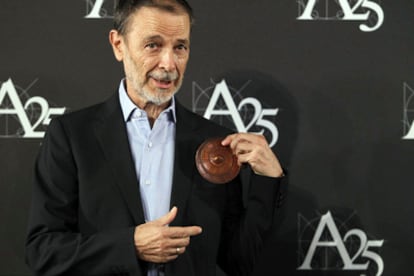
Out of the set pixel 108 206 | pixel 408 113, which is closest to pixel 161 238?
pixel 108 206

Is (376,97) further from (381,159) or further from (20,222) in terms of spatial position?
(20,222)

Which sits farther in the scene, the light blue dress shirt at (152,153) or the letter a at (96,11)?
the letter a at (96,11)

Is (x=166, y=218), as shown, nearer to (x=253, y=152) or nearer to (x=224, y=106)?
(x=253, y=152)

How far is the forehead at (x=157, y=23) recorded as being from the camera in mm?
1402

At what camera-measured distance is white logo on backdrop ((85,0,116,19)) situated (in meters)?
1.88

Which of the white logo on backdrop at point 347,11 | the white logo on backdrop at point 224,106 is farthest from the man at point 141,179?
the white logo on backdrop at point 347,11

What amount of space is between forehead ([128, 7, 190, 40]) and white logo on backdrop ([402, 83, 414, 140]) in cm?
87

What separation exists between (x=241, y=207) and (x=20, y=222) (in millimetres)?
772

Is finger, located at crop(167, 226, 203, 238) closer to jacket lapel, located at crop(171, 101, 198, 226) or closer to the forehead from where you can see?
jacket lapel, located at crop(171, 101, 198, 226)

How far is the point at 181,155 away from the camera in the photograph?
4.77ft

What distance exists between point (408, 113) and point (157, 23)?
3.15 ft

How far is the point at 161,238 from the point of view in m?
1.27

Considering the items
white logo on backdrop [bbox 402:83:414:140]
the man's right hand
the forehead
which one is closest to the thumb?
the man's right hand

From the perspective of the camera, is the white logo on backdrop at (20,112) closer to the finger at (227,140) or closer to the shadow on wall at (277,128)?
the shadow on wall at (277,128)
